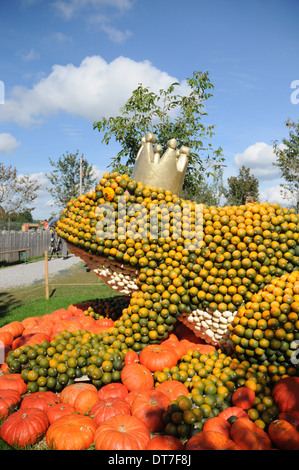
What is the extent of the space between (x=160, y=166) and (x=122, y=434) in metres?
3.67

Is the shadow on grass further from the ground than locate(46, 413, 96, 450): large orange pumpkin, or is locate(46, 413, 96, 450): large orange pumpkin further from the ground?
locate(46, 413, 96, 450): large orange pumpkin

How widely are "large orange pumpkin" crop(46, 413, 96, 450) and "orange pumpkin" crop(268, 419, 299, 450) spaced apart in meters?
1.67

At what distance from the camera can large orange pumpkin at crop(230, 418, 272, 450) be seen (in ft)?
9.51

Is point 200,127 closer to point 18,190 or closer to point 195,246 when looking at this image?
point 195,246

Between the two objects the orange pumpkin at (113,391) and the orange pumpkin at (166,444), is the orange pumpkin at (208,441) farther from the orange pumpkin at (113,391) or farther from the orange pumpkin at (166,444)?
the orange pumpkin at (113,391)

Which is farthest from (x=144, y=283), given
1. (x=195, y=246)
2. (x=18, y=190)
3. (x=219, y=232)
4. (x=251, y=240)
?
(x=18, y=190)

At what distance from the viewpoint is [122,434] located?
307cm

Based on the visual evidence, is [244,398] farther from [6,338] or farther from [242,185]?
[242,185]

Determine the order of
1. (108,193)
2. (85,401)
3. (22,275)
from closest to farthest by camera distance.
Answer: (85,401), (108,193), (22,275)

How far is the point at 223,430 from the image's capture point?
3.19 m

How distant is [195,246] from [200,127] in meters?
5.95

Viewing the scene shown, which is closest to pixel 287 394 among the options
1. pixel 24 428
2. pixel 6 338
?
pixel 24 428

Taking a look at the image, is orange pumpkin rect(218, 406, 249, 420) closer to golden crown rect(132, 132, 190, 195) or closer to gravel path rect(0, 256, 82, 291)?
golden crown rect(132, 132, 190, 195)

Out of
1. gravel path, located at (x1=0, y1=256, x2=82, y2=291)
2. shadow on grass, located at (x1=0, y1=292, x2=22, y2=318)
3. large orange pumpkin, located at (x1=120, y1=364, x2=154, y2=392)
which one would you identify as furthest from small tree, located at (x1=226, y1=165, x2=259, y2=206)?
large orange pumpkin, located at (x1=120, y1=364, x2=154, y2=392)
